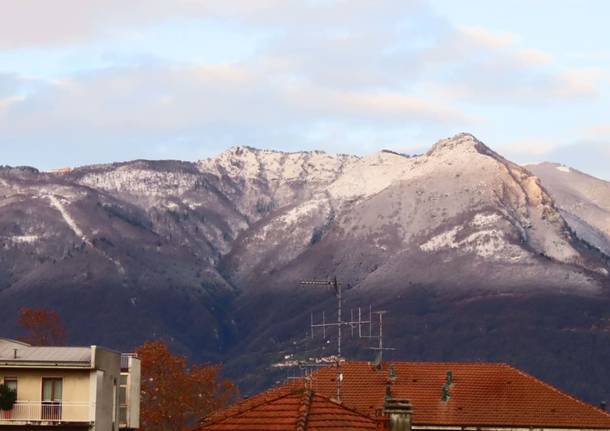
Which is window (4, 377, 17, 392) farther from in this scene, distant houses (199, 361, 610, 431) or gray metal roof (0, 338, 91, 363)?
distant houses (199, 361, 610, 431)

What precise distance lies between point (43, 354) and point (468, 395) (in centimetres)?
1962

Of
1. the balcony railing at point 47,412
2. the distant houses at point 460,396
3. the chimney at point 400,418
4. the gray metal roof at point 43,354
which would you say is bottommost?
the chimney at point 400,418

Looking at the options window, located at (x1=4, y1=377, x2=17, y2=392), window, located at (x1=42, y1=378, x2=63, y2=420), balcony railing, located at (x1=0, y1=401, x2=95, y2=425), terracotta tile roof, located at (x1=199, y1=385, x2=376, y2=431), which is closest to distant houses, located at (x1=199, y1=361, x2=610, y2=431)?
balcony railing, located at (x1=0, y1=401, x2=95, y2=425)

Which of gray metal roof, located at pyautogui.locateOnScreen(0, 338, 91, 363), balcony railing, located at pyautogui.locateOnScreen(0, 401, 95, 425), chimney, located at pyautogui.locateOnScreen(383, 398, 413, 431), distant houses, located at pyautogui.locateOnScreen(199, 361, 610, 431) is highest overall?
gray metal roof, located at pyautogui.locateOnScreen(0, 338, 91, 363)

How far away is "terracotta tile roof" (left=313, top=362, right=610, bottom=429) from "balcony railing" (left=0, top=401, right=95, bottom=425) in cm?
1381

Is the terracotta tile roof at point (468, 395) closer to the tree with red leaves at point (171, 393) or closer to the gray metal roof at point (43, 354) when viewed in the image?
the gray metal roof at point (43, 354)

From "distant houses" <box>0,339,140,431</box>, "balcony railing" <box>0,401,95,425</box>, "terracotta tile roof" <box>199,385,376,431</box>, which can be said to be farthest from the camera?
"distant houses" <box>0,339,140,431</box>

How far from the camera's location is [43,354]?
7812cm

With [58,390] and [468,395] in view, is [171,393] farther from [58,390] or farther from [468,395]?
[58,390]

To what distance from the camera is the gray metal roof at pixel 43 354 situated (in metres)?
76.1

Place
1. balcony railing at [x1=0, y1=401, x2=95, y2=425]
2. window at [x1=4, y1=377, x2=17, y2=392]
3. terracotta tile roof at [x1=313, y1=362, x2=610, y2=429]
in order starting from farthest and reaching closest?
terracotta tile roof at [x1=313, y1=362, x2=610, y2=429], window at [x1=4, y1=377, x2=17, y2=392], balcony railing at [x1=0, y1=401, x2=95, y2=425]

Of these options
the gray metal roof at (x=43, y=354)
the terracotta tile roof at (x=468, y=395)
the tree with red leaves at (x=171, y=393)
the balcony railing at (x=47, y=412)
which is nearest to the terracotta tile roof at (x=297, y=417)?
the balcony railing at (x=47, y=412)

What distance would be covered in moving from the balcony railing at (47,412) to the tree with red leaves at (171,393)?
76.9 meters

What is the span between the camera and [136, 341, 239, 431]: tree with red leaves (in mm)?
157750
